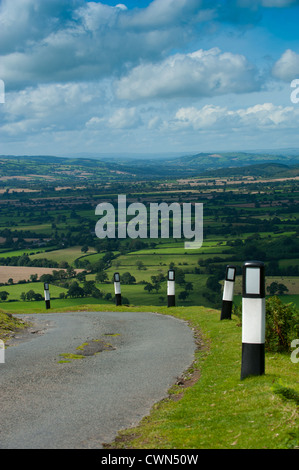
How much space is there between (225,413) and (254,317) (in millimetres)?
1855

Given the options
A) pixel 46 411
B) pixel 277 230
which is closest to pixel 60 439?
pixel 46 411

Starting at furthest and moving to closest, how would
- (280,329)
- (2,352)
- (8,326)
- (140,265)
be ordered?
(140,265), (8,326), (2,352), (280,329)

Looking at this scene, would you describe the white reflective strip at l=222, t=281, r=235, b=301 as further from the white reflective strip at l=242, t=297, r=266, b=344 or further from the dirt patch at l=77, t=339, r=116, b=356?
the white reflective strip at l=242, t=297, r=266, b=344

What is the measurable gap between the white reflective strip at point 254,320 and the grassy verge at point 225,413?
603 mm

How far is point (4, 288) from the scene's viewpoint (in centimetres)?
7225

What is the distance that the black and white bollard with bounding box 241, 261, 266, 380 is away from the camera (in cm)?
794

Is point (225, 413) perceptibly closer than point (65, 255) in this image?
Yes

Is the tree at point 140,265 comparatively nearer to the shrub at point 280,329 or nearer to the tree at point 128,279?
the tree at point 128,279

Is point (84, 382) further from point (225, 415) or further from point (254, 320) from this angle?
point (225, 415)

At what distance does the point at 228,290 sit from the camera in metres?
16.1

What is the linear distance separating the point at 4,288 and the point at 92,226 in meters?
83.6

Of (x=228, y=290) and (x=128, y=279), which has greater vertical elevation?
(x=228, y=290)

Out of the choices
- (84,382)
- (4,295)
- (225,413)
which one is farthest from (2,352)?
(4,295)

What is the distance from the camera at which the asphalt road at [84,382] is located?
6.38m
